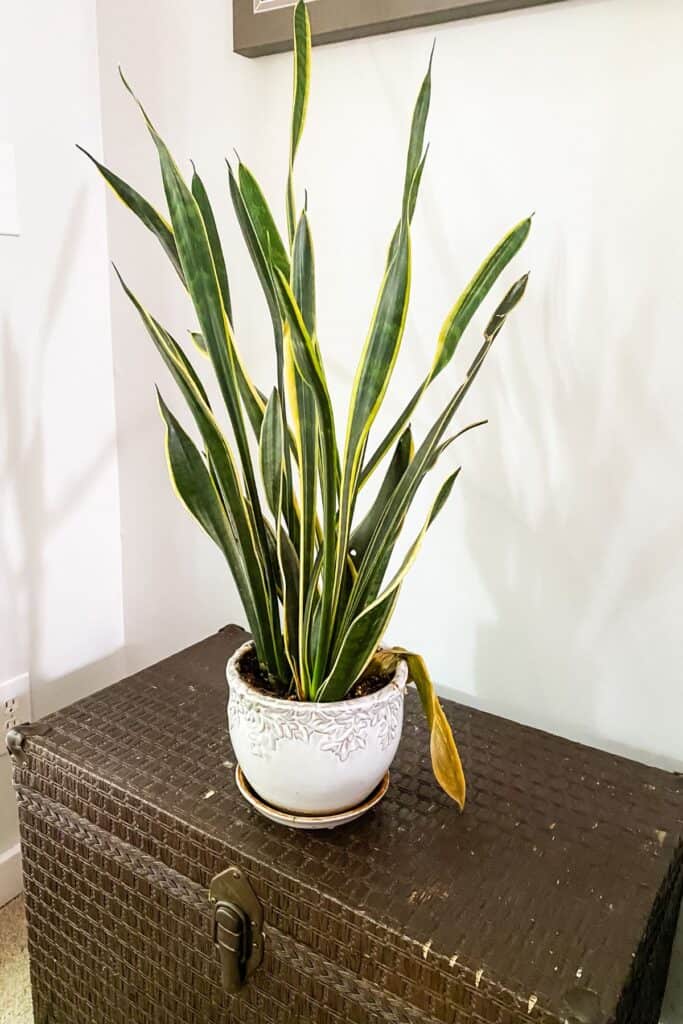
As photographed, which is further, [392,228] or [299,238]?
[392,228]

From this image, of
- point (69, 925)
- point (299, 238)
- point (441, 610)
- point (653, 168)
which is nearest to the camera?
point (299, 238)

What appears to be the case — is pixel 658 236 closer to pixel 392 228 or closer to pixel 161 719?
pixel 392 228

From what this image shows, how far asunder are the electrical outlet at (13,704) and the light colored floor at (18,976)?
0.24 m

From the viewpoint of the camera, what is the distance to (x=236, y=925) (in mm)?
699

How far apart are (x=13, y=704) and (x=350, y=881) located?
672 mm

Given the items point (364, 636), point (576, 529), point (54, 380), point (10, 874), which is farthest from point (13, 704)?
point (576, 529)

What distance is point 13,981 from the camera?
105 cm

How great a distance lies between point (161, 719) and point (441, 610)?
35 centimetres

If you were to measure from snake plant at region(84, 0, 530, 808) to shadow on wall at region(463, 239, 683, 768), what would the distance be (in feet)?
0.61

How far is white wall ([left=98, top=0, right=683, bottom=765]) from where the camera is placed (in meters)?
0.78

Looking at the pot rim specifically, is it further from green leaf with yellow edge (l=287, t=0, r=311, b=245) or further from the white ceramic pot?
green leaf with yellow edge (l=287, t=0, r=311, b=245)

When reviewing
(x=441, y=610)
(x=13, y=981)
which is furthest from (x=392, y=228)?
(x=13, y=981)

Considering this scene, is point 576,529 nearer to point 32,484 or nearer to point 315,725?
point 315,725

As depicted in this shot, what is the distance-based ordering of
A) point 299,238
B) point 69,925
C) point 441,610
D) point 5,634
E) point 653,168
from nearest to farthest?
point 299,238
point 653,168
point 69,925
point 441,610
point 5,634
